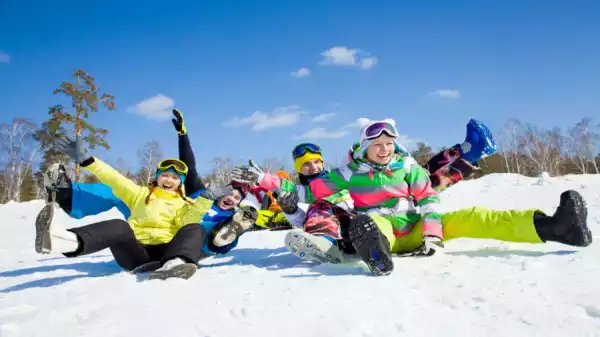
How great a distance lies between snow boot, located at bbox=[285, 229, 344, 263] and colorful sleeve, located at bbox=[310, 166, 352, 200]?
0.49 m

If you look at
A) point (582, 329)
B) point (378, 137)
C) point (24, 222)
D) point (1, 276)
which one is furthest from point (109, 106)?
point (582, 329)

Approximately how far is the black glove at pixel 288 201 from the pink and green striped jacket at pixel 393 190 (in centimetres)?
34

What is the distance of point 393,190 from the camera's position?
121 inches

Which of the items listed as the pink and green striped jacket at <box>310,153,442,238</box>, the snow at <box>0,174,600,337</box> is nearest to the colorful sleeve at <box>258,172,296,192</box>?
the pink and green striped jacket at <box>310,153,442,238</box>

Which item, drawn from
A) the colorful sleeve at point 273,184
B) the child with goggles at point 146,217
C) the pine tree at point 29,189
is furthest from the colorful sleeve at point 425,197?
the pine tree at point 29,189

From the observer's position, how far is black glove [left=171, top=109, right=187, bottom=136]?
4.33 m

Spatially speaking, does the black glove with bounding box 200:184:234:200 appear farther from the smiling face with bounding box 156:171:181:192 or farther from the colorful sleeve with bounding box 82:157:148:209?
the colorful sleeve with bounding box 82:157:148:209

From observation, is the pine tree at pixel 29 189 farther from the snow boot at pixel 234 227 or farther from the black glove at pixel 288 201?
the black glove at pixel 288 201

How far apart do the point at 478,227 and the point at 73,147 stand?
3285 millimetres

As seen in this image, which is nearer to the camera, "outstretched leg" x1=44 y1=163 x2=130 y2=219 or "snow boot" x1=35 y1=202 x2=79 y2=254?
"snow boot" x1=35 y1=202 x2=79 y2=254

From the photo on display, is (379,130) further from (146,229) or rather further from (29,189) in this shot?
(29,189)

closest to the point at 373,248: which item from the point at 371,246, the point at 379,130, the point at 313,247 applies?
the point at 371,246

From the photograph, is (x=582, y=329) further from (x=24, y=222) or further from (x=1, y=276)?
(x=24, y=222)

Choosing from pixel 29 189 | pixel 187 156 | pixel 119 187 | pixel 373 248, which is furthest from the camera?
pixel 29 189
